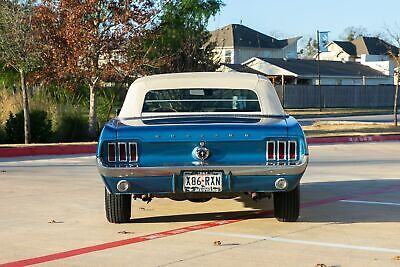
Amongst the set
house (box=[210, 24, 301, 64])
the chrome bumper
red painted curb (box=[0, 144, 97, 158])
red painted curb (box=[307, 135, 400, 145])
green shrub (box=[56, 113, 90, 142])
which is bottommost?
red painted curb (box=[307, 135, 400, 145])

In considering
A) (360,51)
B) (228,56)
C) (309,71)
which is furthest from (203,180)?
(360,51)

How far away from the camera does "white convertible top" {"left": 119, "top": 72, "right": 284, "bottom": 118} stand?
875cm

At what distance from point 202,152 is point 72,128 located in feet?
50.0

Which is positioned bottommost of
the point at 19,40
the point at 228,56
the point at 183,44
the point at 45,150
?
the point at 45,150

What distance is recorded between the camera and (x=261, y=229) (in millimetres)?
7840

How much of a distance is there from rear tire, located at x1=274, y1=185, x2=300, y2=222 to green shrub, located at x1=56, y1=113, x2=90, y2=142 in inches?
563

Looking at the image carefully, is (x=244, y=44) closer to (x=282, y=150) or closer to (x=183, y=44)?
(x=183, y=44)

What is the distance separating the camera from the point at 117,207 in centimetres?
807

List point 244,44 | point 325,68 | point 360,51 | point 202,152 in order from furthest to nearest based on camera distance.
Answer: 1. point 360,51
2. point 244,44
3. point 325,68
4. point 202,152

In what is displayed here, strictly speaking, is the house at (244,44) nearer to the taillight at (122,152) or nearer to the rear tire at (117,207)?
the rear tire at (117,207)

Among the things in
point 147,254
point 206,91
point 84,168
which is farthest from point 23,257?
point 84,168

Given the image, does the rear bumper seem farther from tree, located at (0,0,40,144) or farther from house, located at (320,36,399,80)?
house, located at (320,36,399,80)

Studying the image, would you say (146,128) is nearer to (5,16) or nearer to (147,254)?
(147,254)

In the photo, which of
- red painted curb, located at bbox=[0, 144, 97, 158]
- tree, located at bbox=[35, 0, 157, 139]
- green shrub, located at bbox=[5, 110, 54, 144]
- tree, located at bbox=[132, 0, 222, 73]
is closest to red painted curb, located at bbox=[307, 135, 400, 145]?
tree, located at bbox=[35, 0, 157, 139]
